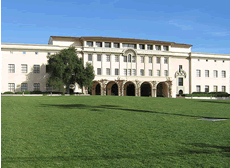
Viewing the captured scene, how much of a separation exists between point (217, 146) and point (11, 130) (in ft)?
25.4

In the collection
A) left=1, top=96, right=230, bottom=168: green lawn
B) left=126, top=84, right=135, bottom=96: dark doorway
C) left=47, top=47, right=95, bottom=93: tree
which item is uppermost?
left=47, top=47, right=95, bottom=93: tree

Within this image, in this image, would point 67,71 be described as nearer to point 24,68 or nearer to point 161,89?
point 24,68

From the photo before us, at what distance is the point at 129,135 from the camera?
8.20 metres

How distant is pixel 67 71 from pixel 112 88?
55.9ft

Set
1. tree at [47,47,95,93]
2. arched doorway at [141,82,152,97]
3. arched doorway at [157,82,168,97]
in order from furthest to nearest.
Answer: arched doorway at [141,82,152,97], arched doorway at [157,82,168,97], tree at [47,47,95,93]

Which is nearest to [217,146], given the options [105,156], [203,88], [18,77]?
[105,156]

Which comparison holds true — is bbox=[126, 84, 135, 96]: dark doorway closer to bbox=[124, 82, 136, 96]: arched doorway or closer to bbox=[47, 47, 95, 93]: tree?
bbox=[124, 82, 136, 96]: arched doorway

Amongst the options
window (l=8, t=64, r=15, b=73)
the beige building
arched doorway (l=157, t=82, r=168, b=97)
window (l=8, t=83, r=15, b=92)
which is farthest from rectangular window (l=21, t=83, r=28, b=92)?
arched doorway (l=157, t=82, r=168, b=97)

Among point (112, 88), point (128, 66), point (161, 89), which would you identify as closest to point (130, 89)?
point (112, 88)

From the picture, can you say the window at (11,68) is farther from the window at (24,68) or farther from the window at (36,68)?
the window at (36,68)

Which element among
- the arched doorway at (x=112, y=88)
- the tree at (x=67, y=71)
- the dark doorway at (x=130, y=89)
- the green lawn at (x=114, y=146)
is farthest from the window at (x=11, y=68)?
the green lawn at (x=114, y=146)

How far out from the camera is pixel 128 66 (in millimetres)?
56062

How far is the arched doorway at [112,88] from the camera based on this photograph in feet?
186

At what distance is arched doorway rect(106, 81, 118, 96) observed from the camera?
2236 inches
